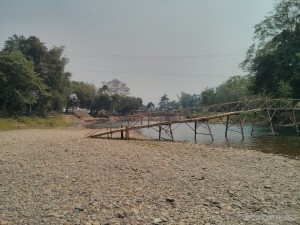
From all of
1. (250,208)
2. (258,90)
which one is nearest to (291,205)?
(250,208)

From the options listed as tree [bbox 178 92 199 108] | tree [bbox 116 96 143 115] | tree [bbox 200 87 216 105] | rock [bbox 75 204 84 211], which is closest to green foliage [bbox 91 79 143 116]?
tree [bbox 116 96 143 115]

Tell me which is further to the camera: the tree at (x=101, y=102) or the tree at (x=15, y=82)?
the tree at (x=101, y=102)

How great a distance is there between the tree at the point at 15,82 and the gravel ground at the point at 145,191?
31929 mm

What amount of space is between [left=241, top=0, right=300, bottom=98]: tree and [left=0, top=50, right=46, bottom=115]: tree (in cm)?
3659

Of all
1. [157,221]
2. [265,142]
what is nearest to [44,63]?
[265,142]

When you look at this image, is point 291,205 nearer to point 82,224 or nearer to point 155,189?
point 155,189

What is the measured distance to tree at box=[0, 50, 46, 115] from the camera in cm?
4284

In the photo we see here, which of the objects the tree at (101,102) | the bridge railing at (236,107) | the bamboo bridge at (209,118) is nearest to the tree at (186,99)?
the tree at (101,102)

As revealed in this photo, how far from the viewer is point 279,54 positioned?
4147 centimetres

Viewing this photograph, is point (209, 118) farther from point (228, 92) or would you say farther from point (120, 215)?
point (228, 92)

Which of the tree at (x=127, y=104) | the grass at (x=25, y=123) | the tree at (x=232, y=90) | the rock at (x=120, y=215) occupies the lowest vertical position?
the rock at (x=120, y=215)

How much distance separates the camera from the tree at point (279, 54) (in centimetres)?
4097

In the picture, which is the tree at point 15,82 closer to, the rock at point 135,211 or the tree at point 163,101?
the rock at point 135,211

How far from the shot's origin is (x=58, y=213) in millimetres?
7527
